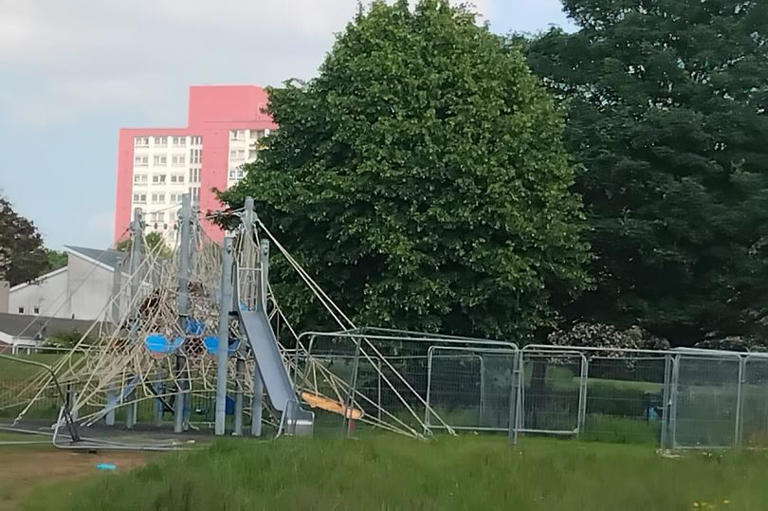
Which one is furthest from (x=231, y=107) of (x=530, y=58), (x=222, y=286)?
(x=222, y=286)

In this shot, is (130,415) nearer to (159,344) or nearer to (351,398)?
(159,344)

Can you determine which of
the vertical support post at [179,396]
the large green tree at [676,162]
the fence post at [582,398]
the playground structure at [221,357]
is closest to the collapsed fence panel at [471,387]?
the playground structure at [221,357]

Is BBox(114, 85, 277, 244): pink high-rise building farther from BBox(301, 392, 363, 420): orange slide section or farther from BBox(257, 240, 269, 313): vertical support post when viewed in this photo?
BBox(301, 392, 363, 420): orange slide section

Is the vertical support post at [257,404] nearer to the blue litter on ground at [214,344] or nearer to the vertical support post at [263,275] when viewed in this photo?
the blue litter on ground at [214,344]

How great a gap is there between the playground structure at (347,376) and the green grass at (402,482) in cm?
505

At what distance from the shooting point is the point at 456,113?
85.6 feet

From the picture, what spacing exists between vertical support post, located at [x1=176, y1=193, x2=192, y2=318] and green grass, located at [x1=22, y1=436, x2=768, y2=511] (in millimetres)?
7491

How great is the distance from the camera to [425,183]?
25.5 meters

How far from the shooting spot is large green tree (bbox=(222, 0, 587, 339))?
25.3 m

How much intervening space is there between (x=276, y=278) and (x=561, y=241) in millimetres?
7155

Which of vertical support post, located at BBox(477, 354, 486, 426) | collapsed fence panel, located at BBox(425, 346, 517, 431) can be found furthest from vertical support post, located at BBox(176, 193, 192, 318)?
vertical support post, located at BBox(477, 354, 486, 426)

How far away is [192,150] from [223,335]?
394 ft

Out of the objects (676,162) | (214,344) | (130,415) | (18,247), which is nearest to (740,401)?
(676,162)

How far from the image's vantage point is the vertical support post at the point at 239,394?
854 inches
